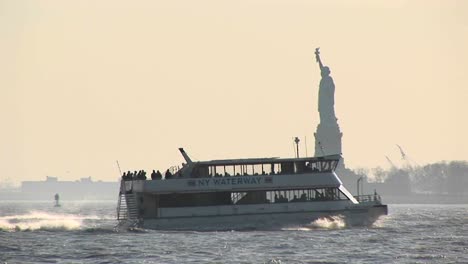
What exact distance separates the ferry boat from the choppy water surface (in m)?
1.13

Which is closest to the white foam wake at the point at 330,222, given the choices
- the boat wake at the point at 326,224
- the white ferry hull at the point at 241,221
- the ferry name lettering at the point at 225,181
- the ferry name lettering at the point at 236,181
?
the boat wake at the point at 326,224

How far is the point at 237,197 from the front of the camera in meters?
88.3

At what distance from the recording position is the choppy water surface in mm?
66375

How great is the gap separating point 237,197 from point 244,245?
14524mm

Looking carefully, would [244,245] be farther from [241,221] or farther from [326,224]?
[326,224]

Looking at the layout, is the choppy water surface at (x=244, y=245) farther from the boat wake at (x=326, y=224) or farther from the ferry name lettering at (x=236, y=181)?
the ferry name lettering at (x=236, y=181)

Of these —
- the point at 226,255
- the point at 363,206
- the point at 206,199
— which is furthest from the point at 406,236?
the point at 226,255

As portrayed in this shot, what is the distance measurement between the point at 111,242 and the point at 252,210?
14046 mm

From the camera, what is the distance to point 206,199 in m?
87.7

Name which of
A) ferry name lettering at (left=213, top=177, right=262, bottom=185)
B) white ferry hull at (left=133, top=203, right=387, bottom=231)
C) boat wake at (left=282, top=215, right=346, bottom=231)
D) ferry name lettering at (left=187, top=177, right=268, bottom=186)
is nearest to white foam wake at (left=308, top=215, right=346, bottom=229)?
boat wake at (left=282, top=215, right=346, bottom=231)

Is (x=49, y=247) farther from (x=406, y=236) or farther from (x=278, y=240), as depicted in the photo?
(x=406, y=236)

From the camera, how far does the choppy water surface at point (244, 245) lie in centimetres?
6638

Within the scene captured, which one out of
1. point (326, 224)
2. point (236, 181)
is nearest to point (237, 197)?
point (236, 181)

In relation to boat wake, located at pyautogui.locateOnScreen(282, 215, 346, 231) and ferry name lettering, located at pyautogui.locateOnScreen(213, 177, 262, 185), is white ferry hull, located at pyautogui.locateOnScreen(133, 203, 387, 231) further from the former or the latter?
ferry name lettering, located at pyautogui.locateOnScreen(213, 177, 262, 185)
